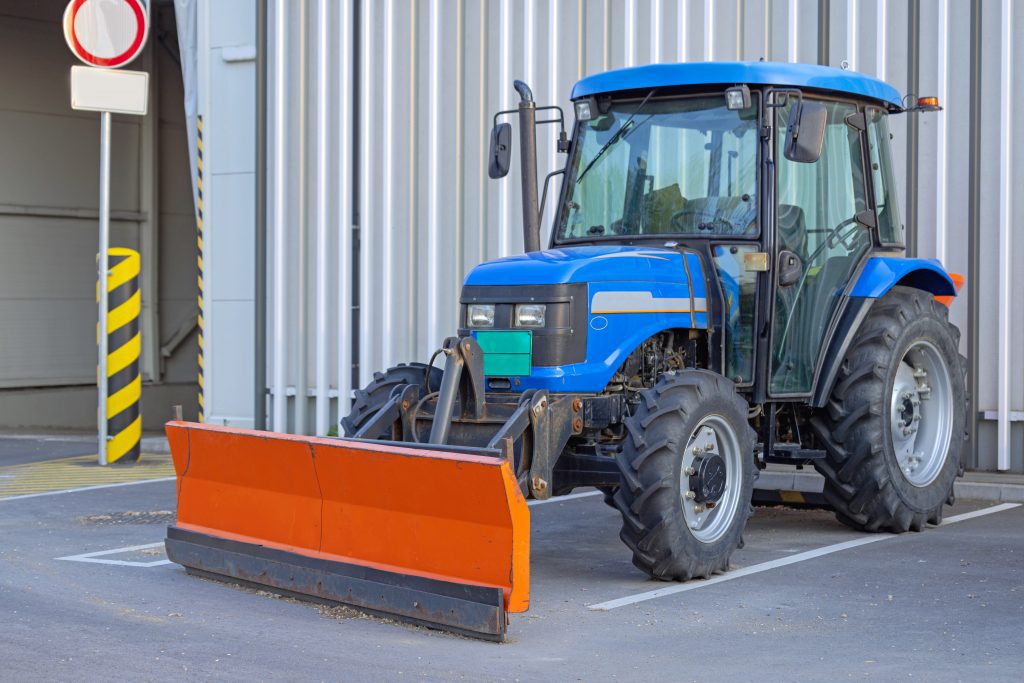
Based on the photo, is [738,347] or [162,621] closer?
[162,621]

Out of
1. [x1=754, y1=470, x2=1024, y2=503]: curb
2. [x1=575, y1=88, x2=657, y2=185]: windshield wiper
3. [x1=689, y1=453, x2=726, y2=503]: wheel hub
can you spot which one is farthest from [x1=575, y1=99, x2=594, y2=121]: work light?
[x1=754, y1=470, x2=1024, y2=503]: curb

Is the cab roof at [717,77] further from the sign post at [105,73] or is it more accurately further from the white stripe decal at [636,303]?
the sign post at [105,73]

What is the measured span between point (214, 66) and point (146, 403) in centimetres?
735

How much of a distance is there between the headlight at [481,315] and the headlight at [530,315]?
154 millimetres

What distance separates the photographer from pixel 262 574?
704cm

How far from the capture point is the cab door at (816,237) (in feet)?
27.2

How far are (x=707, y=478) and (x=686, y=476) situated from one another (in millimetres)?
103

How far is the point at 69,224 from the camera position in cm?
1986

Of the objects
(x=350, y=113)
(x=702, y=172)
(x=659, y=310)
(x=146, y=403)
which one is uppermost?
(x=350, y=113)

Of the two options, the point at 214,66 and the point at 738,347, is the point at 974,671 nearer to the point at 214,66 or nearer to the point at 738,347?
the point at 738,347

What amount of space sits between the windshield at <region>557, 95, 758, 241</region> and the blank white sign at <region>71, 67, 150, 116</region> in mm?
5567

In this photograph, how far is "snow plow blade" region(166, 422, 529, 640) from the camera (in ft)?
20.1

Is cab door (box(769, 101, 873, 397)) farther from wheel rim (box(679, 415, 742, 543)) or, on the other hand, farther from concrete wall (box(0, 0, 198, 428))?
concrete wall (box(0, 0, 198, 428))

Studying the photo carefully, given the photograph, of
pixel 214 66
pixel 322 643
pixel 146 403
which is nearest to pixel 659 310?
pixel 322 643
